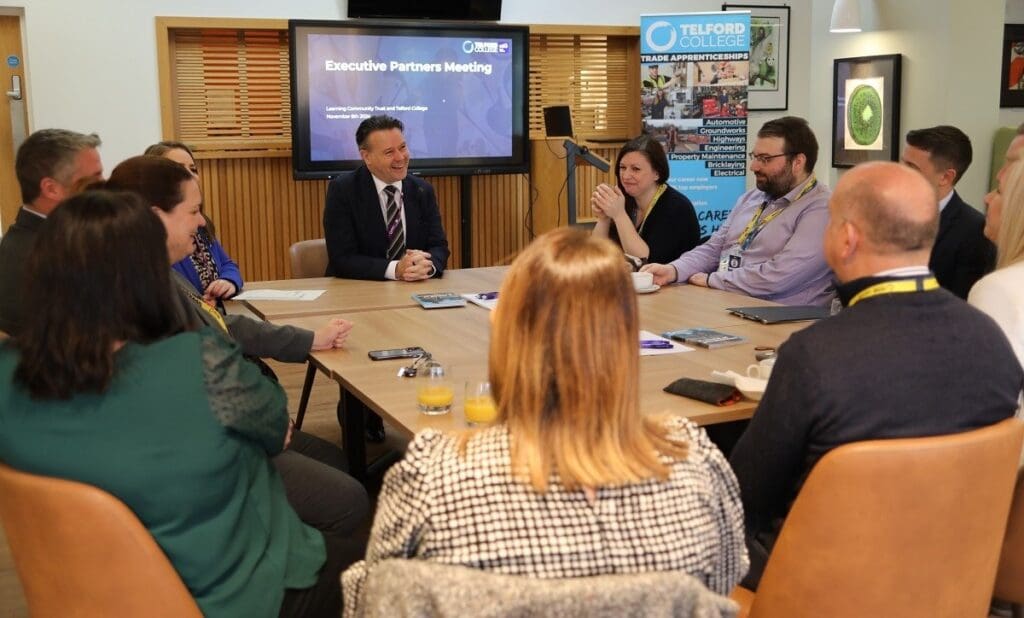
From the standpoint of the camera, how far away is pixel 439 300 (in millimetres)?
3852

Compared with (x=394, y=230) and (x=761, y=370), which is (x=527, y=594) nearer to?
(x=761, y=370)

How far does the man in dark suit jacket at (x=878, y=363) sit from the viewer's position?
1886mm

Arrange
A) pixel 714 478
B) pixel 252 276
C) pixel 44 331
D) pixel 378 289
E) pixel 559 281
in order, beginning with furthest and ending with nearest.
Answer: pixel 252 276 < pixel 378 289 < pixel 44 331 < pixel 714 478 < pixel 559 281

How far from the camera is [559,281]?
4.76 ft

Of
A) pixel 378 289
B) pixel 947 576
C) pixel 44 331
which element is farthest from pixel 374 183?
pixel 947 576

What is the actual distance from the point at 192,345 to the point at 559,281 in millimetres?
761

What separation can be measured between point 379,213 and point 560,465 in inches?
137

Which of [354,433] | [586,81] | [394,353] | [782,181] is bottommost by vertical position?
[354,433]

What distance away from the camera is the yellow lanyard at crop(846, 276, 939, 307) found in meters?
2.00

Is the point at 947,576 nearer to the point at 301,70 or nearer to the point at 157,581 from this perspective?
the point at 157,581

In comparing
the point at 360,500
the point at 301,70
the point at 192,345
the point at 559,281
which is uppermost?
the point at 301,70

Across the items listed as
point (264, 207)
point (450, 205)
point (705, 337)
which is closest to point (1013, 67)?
point (450, 205)

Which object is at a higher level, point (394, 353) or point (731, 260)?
point (731, 260)

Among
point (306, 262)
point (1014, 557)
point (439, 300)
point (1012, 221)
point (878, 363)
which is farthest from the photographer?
point (306, 262)
